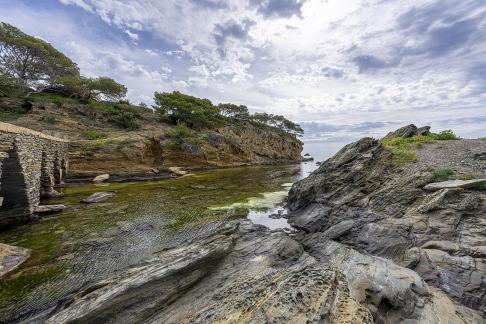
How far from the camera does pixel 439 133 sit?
25.0 metres

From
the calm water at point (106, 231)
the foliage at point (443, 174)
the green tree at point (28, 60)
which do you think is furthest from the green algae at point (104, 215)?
the green tree at point (28, 60)

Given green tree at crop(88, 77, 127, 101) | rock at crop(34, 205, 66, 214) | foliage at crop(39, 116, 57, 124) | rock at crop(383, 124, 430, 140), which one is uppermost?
green tree at crop(88, 77, 127, 101)

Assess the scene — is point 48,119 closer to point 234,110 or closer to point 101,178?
point 101,178

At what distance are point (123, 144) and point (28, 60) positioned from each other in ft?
108

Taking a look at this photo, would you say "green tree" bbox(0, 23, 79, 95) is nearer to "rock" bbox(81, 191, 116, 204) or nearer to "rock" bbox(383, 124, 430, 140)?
"rock" bbox(81, 191, 116, 204)

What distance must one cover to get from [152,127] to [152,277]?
4965 centimetres

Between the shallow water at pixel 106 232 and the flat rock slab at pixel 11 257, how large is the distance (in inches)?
14.3

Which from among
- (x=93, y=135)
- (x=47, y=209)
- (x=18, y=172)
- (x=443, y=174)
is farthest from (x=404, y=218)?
(x=93, y=135)

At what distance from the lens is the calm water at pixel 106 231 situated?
848 centimetres

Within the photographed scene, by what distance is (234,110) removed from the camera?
7962cm

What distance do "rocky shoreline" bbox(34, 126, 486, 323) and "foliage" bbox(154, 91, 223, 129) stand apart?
165 feet

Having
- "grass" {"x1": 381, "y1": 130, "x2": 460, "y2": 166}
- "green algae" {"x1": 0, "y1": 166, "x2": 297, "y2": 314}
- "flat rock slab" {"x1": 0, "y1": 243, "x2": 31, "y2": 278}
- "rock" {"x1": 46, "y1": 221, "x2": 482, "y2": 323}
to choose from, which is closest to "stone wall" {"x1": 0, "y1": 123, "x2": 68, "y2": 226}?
"green algae" {"x1": 0, "y1": 166, "x2": 297, "y2": 314}

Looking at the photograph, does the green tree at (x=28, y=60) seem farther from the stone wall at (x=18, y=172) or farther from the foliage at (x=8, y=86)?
the stone wall at (x=18, y=172)

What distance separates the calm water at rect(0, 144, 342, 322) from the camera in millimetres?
8484
